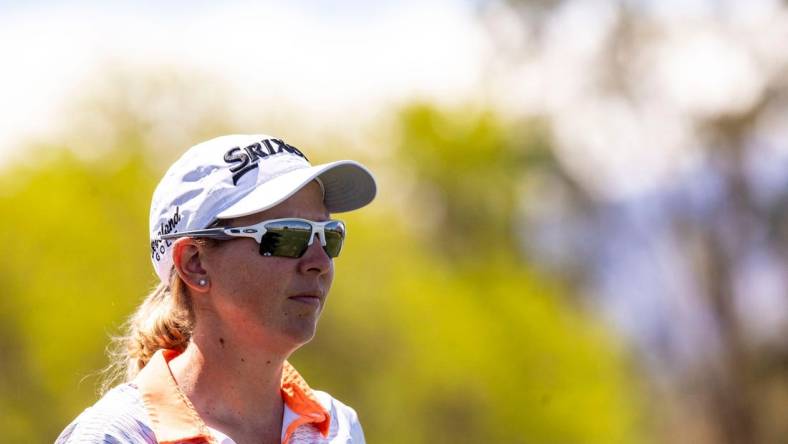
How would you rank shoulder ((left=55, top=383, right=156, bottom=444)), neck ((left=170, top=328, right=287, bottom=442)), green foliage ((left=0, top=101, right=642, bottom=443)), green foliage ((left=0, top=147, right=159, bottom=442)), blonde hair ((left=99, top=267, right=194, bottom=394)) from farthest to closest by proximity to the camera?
green foliage ((left=0, top=101, right=642, bottom=443)) < green foliage ((left=0, top=147, right=159, bottom=442)) < blonde hair ((left=99, top=267, right=194, bottom=394)) < neck ((left=170, top=328, right=287, bottom=442)) < shoulder ((left=55, top=383, right=156, bottom=444))

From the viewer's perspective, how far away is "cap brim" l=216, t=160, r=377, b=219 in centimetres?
316

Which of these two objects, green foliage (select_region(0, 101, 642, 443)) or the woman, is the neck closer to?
the woman

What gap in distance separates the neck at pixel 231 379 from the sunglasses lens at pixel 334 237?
0.29 metres

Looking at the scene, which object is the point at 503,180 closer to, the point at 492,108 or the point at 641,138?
the point at 492,108

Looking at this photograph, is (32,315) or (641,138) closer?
(32,315)

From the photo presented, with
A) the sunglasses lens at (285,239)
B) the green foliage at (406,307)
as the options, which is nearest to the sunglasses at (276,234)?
the sunglasses lens at (285,239)

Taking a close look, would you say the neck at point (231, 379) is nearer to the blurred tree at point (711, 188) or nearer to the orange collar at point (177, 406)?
the orange collar at point (177, 406)

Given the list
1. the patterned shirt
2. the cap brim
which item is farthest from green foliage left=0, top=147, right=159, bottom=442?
the patterned shirt

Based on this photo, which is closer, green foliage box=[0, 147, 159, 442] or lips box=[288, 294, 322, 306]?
lips box=[288, 294, 322, 306]

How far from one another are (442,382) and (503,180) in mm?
6523

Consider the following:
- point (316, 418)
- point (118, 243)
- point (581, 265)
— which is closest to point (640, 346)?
point (581, 265)

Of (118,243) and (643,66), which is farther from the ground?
(643,66)

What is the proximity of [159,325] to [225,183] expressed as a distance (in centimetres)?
41

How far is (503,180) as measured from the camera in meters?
33.9
